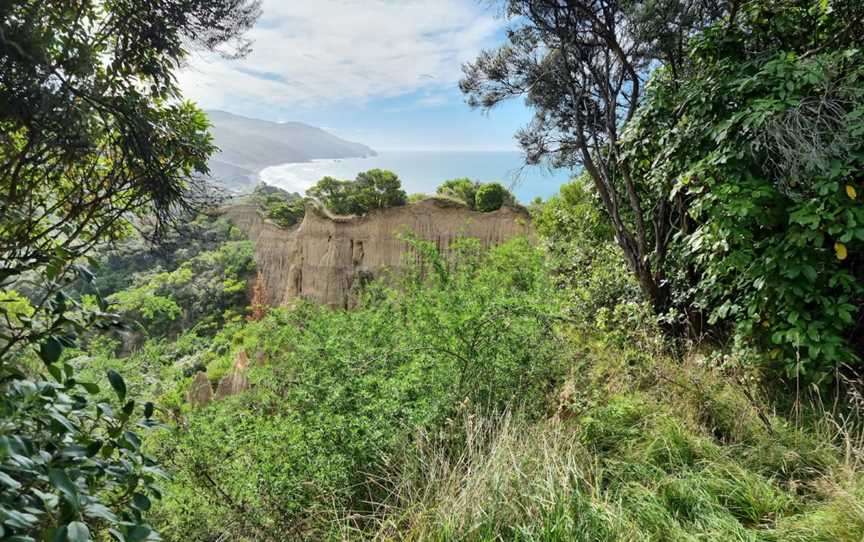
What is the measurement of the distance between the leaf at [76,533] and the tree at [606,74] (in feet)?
12.8

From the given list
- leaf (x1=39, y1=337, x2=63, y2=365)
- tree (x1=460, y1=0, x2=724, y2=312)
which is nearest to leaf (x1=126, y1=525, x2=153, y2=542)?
leaf (x1=39, y1=337, x2=63, y2=365)

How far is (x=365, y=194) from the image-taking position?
9.73 meters

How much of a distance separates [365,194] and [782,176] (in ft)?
26.6

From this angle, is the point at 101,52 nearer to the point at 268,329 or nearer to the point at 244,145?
the point at 268,329

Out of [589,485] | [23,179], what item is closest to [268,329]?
[23,179]

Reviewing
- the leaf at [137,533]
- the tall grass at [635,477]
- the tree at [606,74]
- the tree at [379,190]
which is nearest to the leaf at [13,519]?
the leaf at [137,533]

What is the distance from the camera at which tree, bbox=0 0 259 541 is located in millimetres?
758

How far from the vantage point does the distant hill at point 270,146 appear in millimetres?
10037

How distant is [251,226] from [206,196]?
42.2ft

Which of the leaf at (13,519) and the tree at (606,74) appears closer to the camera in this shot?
the leaf at (13,519)

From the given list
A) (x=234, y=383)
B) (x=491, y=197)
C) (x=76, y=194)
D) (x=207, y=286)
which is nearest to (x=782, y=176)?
(x=76, y=194)

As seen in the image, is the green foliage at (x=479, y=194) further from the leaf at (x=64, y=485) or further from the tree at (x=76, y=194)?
the leaf at (x=64, y=485)

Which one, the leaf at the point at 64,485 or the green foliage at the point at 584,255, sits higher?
the green foliage at the point at 584,255

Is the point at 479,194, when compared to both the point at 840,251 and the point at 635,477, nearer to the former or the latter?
the point at 840,251
